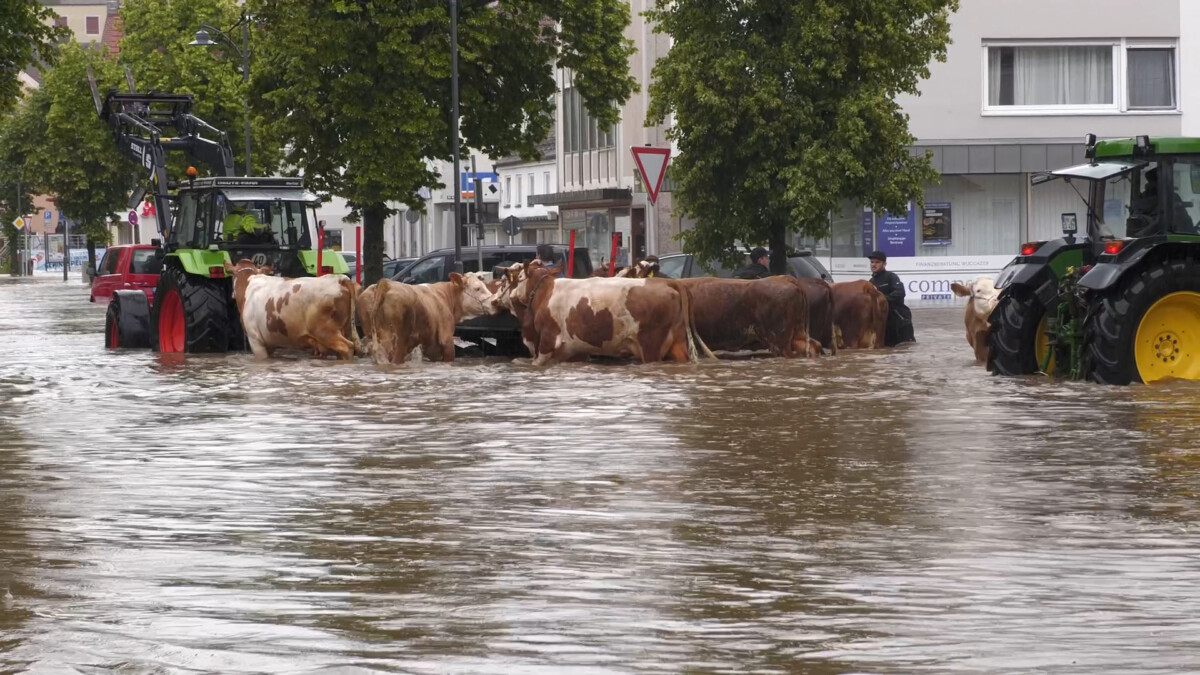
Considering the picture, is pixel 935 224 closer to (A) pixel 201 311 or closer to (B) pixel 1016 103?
(B) pixel 1016 103

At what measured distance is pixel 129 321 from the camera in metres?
30.3

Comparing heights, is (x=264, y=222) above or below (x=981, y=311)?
above

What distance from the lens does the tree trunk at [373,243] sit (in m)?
40.9

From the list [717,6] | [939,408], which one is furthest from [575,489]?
[717,6]

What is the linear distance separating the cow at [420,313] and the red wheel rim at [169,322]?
436cm

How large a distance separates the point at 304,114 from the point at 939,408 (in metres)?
24.2

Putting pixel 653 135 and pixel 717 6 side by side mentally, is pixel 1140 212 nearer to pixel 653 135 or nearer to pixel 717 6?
pixel 717 6

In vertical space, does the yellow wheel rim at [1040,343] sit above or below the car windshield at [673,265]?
below

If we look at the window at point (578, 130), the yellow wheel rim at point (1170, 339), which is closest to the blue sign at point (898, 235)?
the window at point (578, 130)

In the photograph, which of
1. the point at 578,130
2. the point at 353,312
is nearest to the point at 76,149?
the point at 578,130

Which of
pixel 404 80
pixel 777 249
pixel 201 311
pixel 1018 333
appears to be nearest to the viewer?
pixel 1018 333

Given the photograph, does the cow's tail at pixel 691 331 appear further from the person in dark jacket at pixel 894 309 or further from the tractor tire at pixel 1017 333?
the person in dark jacket at pixel 894 309

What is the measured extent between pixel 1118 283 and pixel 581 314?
694 cm

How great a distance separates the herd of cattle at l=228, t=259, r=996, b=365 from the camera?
940 inches
